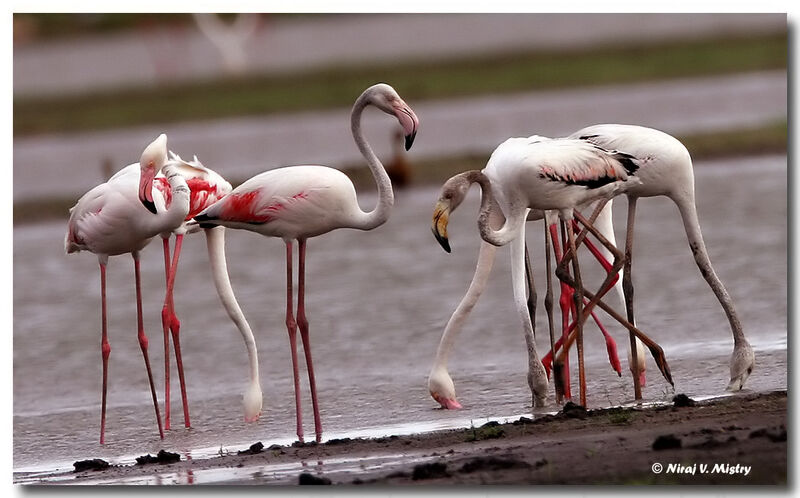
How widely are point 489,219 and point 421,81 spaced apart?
41.5ft

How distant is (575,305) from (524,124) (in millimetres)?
10554

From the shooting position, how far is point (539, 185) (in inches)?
333

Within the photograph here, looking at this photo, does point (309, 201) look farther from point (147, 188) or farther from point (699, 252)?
point (699, 252)

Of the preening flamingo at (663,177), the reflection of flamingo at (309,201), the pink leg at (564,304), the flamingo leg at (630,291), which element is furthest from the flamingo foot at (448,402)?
the preening flamingo at (663,177)

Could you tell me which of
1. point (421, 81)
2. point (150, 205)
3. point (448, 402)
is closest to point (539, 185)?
point (448, 402)

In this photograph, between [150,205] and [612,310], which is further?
[612,310]

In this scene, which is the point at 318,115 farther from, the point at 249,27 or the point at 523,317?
the point at 523,317

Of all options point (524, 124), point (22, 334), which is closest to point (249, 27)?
point (524, 124)

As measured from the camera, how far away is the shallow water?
9.12 meters

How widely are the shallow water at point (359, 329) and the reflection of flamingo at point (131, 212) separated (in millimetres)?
841

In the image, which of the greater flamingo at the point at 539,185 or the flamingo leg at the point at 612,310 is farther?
the flamingo leg at the point at 612,310

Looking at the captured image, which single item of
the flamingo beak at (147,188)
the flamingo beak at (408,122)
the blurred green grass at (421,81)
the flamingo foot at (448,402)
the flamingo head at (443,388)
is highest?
the blurred green grass at (421,81)

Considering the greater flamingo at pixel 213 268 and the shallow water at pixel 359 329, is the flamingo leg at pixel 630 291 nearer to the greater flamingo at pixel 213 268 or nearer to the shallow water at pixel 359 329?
the shallow water at pixel 359 329

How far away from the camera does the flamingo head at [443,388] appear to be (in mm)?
9039
